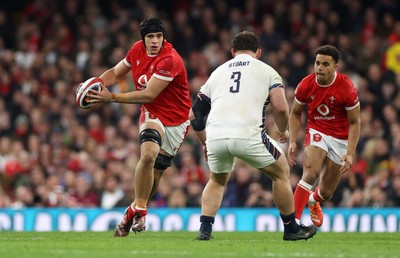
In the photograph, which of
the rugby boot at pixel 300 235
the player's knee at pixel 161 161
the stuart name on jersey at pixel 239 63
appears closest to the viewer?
the stuart name on jersey at pixel 239 63

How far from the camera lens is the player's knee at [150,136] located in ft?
41.8

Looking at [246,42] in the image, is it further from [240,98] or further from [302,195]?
[302,195]

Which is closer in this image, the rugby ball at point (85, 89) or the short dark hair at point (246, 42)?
the short dark hair at point (246, 42)

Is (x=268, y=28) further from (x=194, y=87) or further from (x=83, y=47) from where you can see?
(x=83, y=47)

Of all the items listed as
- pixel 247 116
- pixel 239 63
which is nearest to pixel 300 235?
pixel 247 116

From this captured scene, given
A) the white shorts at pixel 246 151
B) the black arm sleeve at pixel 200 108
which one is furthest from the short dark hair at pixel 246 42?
the white shorts at pixel 246 151

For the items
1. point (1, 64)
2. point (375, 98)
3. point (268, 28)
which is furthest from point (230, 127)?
point (1, 64)

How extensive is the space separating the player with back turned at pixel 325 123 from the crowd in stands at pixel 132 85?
5.21m

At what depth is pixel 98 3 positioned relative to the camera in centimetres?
2561

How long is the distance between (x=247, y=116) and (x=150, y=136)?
1693mm

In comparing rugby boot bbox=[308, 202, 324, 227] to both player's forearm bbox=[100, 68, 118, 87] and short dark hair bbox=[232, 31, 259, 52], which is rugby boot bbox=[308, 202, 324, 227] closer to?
player's forearm bbox=[100, 68, 118, 87]

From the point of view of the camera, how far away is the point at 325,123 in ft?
44.8

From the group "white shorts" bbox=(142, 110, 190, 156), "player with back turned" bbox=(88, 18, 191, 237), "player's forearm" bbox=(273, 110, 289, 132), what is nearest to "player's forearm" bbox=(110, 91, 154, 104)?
"player with back turned" bbox=(88, 18, 191, 237)

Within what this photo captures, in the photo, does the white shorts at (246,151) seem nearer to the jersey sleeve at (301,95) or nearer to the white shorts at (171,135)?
the white shorts at (171,135)
